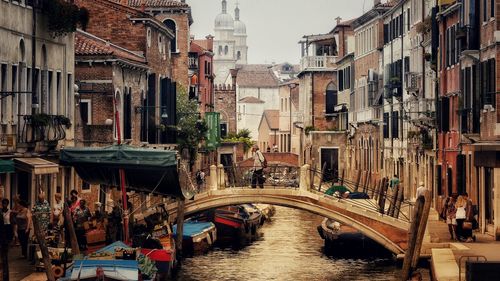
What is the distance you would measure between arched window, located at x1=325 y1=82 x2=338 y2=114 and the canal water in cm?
3077

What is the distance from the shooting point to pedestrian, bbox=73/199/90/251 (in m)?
29.8

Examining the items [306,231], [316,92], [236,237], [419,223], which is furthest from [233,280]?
[316,92]

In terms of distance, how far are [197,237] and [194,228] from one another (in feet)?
3.75

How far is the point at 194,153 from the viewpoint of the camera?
Answer: 58.5 meters

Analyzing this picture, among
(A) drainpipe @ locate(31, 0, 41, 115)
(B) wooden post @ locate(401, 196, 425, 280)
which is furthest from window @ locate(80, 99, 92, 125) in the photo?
(B) wooden post @ locate(401, 196, 425, 280)

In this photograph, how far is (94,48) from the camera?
39625 millimetres

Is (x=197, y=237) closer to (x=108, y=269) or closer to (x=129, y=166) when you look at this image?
(x=129, y=166)

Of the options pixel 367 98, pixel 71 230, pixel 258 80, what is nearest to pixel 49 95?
pixel 71 230

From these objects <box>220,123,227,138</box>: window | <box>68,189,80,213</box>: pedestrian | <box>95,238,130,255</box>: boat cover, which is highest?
<box>220,123,227,138</box>: window

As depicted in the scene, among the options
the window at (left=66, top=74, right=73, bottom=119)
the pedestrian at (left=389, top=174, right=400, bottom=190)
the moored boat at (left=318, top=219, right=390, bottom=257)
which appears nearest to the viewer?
the window at (left=66, top=74, right=73, bottom=119)

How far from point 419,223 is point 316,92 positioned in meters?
46.5

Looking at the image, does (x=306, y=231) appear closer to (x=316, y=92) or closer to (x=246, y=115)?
(x=316, y=92)

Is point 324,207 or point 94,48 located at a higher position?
point 94,48

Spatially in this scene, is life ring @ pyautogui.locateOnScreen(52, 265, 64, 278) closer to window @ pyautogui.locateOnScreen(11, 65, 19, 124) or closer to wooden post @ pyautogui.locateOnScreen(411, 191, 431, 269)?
window @ pyautogui.locateOnScreen(11, 65, 19, 124)
